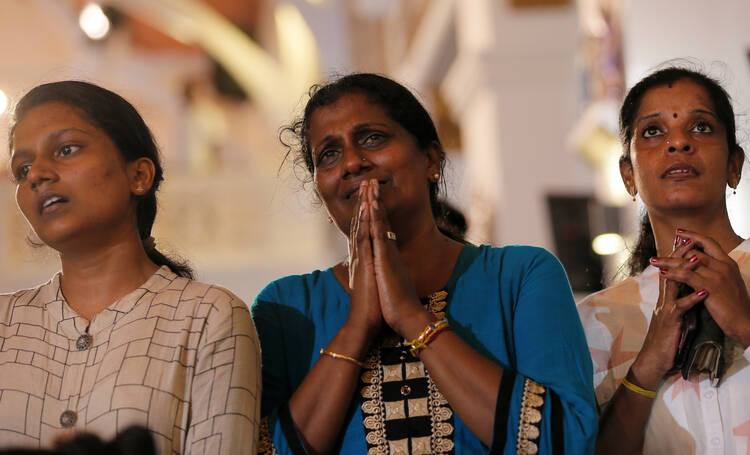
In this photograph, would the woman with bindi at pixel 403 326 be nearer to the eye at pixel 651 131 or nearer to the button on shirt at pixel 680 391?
the button on shirt at pixel 680 391

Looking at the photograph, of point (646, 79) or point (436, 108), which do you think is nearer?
point (646, 79)

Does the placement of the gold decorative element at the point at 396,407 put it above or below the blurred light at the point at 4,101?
below

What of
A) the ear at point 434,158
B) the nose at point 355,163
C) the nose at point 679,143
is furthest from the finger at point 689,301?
the nose at point 355,163

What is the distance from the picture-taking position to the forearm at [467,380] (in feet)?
7.35

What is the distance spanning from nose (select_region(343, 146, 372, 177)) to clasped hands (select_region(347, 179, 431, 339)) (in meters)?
0.05

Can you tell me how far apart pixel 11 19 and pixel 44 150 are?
48.0 feet

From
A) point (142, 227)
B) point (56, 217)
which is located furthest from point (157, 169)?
point (56, 217)

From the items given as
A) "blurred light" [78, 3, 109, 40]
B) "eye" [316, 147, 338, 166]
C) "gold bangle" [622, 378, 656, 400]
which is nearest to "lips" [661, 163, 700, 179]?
"gold bangle" [622, 378, 656, 400]

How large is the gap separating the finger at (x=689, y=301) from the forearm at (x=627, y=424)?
21 centimetres

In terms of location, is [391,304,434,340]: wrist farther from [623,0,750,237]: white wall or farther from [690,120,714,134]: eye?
[623,0,750,237]: white wall

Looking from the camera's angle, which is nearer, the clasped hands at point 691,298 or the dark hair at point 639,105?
Result: the clasped hands at point 691,298

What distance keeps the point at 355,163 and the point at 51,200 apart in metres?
0.71

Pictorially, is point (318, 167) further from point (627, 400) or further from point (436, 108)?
point (436, 108)

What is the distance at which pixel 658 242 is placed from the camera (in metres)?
2.88
